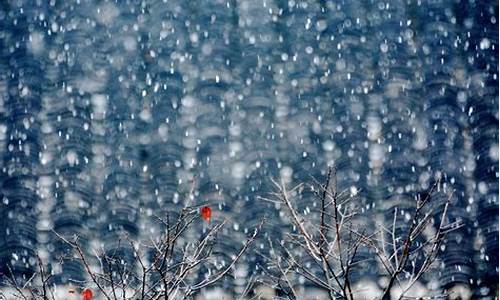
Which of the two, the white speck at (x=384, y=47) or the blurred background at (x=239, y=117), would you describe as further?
the white speck at (x=384, y=47)

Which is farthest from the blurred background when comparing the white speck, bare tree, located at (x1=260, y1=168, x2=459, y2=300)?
bare tree, located at (x1=260, y1=168, x2=459, y2=300)

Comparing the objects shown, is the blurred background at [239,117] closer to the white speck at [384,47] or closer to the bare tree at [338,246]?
the white speck at [384,47]

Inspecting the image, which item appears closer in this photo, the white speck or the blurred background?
the blurred background

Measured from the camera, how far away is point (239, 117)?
20.3ft

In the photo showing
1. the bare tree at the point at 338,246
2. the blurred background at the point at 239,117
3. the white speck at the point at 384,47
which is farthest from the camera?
the white speck at the point at 384,47

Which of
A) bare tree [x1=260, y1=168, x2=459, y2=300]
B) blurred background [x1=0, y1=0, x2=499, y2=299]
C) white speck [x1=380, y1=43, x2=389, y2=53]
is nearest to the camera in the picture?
bare tree [x1=260, y1=168, x2=459, y2=300]

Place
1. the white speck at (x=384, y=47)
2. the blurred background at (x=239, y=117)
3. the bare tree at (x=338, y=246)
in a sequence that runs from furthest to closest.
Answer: the white speck at (x=384, y=47)
the blurred background at (x=239, y=117)
the bare tree at (x=338, y=246)

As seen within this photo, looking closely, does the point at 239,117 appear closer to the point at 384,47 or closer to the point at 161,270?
the point at 384,47

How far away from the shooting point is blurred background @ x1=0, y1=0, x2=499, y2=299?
5891 mm

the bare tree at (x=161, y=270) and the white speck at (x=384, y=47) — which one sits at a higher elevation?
the white speck at (x=384, y=47)

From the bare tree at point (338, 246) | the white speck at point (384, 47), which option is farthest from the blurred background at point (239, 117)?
the bare tree at point (338, 246)

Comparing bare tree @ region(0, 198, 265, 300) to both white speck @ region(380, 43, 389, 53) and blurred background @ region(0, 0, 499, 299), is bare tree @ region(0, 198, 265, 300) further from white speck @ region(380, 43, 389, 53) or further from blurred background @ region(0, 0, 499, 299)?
white speck @ region(380, 43, 389, 53)

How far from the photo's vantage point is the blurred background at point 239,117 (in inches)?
232

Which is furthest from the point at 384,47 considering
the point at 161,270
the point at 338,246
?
the point at 161,270
